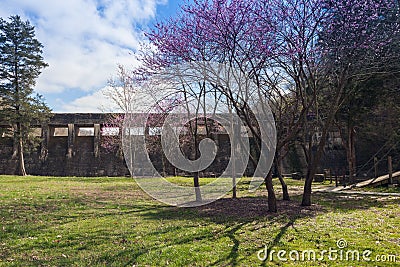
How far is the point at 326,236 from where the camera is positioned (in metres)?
4.69

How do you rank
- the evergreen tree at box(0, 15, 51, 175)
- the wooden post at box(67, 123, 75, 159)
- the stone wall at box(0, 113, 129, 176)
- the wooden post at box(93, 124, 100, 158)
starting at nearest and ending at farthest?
the evergreen tree at box(0, 15, 51, 175) → the stone wall at box(0, 113, 129, 176) → the wooden post at box(67, 123, 75, 159) → the wooden post at box(93, 124, 100, 158)

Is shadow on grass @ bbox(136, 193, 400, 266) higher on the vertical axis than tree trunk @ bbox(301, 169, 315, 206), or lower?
lower

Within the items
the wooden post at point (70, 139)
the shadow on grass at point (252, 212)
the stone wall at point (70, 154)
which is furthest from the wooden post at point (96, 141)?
the shadow on grass at point (252, 212)

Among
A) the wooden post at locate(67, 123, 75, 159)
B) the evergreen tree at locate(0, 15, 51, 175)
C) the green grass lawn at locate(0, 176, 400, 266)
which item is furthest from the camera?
the wooden post at locate(67, 123, 75, 159)

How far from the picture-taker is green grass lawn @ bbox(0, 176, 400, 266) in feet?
12.5

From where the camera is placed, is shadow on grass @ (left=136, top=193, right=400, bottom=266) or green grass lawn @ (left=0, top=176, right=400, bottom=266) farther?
shadow on grass @ (left=136, top=193, right=400, bottom=266)

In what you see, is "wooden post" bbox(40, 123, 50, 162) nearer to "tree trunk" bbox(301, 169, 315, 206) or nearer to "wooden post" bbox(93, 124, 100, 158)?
"wooden post" bbox(93, 124, 100, 158)

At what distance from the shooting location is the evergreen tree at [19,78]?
1927cm

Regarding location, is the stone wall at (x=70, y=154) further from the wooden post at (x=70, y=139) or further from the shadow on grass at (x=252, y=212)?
the shadow on grass at (x=252, y=212)

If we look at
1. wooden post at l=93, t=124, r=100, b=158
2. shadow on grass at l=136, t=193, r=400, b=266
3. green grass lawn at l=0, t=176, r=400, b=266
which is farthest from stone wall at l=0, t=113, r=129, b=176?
shadow on grass at l=136, t=193, r=400, b=266

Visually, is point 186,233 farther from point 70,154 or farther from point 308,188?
point 70,154

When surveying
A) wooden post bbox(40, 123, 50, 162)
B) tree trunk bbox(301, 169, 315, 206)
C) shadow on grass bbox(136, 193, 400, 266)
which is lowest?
shadow on grass bbox(136, 193, 400, 266)

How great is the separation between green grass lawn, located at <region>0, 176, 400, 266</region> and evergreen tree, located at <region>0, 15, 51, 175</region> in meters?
12.9

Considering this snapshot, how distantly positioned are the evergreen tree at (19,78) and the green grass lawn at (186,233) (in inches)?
508
